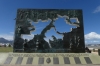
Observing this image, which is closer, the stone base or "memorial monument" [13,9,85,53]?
the stone base

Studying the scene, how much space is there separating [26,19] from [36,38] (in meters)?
3.41

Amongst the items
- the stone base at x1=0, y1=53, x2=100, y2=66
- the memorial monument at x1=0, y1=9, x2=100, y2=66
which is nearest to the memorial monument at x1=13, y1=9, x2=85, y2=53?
the memorial monument at x1=0, y1=9, x2=100, y2=66

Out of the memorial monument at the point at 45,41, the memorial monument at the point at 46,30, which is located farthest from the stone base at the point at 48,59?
the memorial monument at the point at 46,30

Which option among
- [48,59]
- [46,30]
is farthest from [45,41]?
[48,59]

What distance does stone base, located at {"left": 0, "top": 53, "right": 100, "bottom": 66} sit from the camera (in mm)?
17545

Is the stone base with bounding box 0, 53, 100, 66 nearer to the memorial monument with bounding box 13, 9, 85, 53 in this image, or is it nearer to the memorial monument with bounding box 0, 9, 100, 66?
the memorial monument with bounding box 0, 9, 100, 66

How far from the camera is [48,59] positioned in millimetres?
18156

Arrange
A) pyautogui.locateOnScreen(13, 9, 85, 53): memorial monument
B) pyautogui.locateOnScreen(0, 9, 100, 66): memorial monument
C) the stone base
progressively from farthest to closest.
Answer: pyautogui.locateOnScreen(13, 9, 85, 53): memorial monument, pyautogui.locateOnScreen(0, 9, 100, 66): memorial monument, the stone base

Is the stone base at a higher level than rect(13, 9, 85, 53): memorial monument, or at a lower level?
lower

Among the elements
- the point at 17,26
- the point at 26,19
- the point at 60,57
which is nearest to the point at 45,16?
the point at 26,19

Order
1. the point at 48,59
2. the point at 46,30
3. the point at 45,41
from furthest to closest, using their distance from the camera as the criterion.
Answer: the point at 46,30 → the point at 45,41 → the point at 48,59

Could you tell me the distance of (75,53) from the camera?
64.9 feet

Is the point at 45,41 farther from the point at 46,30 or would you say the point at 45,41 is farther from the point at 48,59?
the point at 48,59

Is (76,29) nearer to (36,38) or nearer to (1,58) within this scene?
(36,38)
